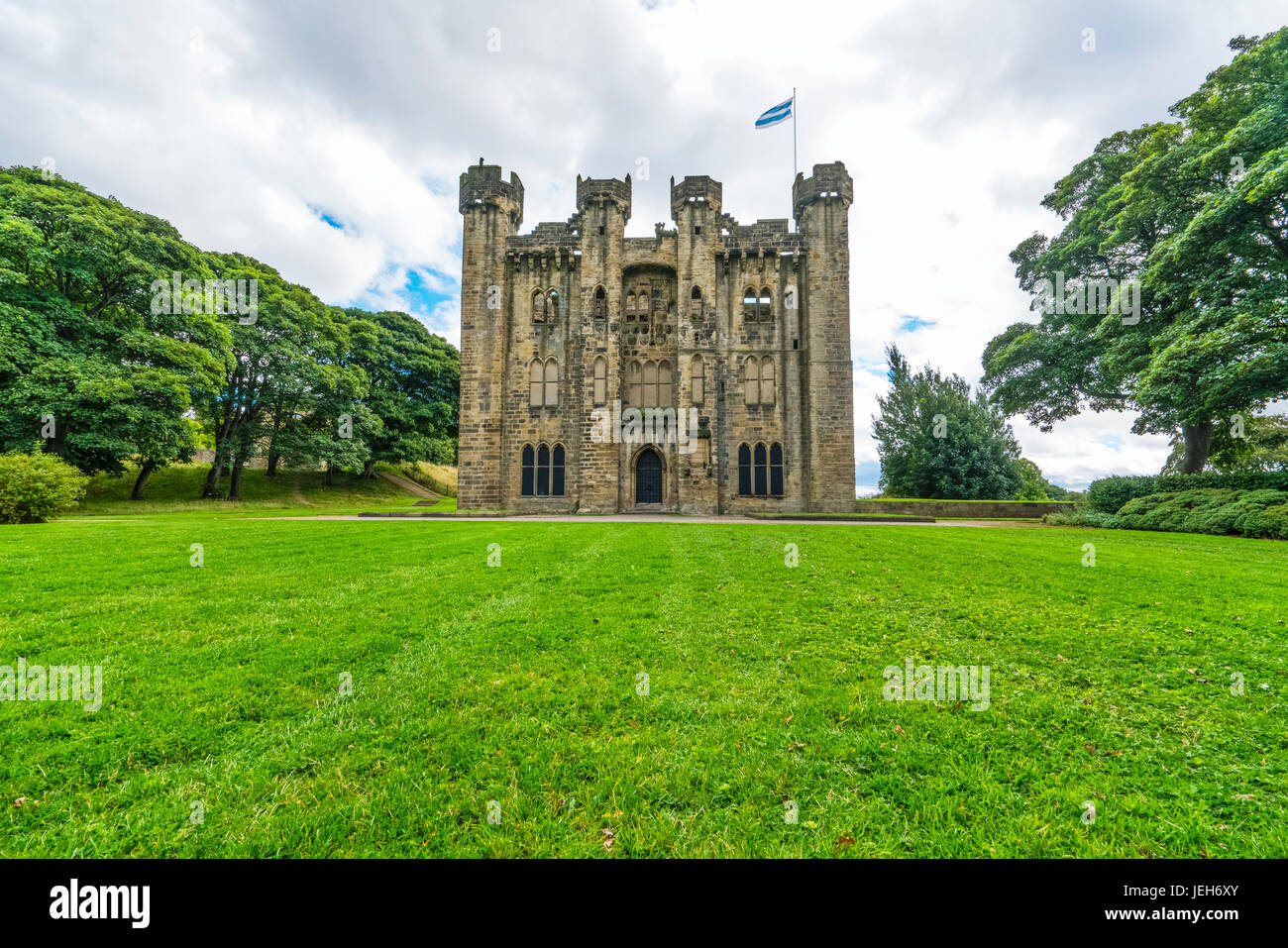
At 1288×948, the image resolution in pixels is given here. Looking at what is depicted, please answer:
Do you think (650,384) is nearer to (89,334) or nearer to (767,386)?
(767,386)

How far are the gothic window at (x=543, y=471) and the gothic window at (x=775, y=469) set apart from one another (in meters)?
13.3

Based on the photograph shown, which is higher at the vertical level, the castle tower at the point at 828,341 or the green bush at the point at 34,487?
the castle tower at the point at 828,341

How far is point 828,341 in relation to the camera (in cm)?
2808

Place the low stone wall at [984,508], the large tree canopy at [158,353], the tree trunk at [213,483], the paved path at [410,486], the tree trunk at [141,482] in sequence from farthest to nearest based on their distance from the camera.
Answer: the paved path at [410,486]
the tree trunk at [213,483]
the tree trunk at [141,482]
the low stone wall at [984,508]
the large tree canopy at [158,353]

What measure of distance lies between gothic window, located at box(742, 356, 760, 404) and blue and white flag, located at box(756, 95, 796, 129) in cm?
1196

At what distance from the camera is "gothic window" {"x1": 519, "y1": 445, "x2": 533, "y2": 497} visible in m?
29.5

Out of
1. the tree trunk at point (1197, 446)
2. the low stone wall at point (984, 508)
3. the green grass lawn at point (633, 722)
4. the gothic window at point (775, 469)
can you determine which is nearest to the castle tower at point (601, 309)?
the gothic window at point (775, 469)

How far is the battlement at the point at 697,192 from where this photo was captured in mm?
28406

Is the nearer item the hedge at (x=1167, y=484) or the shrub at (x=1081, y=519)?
the hedge at (x=1167, y=484)

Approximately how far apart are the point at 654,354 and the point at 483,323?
10.4 meters

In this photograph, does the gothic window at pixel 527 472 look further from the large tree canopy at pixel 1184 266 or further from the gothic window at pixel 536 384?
the large tree canopy at pixel 1184 266

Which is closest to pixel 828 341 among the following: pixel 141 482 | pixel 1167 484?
pixel 1167 484

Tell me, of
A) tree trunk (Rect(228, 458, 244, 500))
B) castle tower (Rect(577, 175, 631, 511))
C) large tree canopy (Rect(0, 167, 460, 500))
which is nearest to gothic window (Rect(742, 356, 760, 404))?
castle tower (Rect(577, 175, 631, 511))
